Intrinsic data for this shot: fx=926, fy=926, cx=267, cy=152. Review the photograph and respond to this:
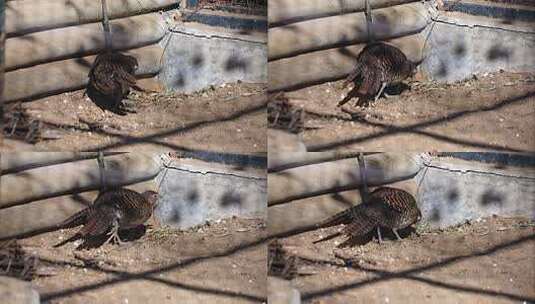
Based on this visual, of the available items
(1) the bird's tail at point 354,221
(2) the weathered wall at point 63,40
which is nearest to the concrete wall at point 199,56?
(2) the weathered wall at point 63,40

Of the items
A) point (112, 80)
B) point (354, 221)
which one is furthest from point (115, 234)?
point (354, 221)

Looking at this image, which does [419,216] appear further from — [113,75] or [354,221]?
[113,75]

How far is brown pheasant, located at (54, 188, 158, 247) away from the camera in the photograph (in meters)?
4.10

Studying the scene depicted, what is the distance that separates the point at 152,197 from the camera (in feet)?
13.8

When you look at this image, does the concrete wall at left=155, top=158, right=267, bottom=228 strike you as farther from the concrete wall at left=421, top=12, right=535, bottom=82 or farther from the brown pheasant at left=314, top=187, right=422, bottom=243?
the concrete wall at left=421, top=12, right=535, bottom=82

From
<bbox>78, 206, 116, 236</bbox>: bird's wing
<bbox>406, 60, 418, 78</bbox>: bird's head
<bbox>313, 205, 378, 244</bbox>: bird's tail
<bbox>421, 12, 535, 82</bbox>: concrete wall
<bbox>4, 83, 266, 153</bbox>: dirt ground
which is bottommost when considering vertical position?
<bbox>78, 206, 116, 236</bbox>: bird's wing

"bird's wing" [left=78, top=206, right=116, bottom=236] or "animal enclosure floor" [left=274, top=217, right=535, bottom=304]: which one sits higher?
"bird's wing" [left=78, top=206, right=116, bottom=236]

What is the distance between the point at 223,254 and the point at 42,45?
124 cm

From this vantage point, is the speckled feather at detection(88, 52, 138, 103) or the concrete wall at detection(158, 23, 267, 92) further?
the concrete wall at detection(158, 23, 267, 92)

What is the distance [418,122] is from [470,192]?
1.36 feet

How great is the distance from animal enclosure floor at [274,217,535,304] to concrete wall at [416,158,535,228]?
5.0 inches

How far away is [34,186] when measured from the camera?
4.17m

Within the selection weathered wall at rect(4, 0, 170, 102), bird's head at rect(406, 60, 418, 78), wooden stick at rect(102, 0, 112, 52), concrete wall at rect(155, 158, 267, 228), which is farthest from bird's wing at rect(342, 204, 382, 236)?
wooden stick at rect(102, 0, 112, 52)

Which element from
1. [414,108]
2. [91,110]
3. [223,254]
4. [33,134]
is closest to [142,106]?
[91,110]
